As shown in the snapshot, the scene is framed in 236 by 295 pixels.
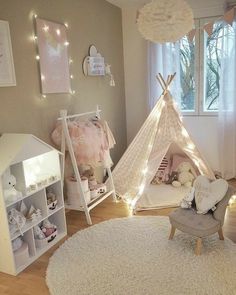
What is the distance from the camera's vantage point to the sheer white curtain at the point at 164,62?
178 inches

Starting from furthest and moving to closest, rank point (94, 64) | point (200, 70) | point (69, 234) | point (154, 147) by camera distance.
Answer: point (200, 70) < point (94, 64) < point (154, 147) < point (69, 234)

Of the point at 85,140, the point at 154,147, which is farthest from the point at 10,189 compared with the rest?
the point at 154,147

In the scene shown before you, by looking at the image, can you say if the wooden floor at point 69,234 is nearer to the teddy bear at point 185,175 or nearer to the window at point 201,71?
the teddy bear at point 185,175

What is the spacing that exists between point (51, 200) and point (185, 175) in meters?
2.11

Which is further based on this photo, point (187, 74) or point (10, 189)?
point (187, 74)

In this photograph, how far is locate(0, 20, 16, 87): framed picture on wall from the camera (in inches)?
A: 105

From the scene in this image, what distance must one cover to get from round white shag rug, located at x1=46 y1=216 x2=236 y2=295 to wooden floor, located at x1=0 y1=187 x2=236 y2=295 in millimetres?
90

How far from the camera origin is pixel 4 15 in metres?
2.71

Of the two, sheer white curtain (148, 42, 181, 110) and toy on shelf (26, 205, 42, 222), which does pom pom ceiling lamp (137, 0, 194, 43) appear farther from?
toy on shelf (26, 205, 42, 222)

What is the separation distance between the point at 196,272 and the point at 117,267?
64 cm

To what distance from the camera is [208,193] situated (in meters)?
2.79

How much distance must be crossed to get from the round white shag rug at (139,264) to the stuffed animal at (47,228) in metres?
0.18

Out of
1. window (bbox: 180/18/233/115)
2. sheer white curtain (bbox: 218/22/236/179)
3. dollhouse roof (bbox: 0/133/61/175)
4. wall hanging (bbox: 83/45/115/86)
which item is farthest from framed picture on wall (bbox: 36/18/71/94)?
sheer white curtain (bbox: 218/22/236/179)

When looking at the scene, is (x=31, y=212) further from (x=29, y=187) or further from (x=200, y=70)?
(x=200, y=70)
